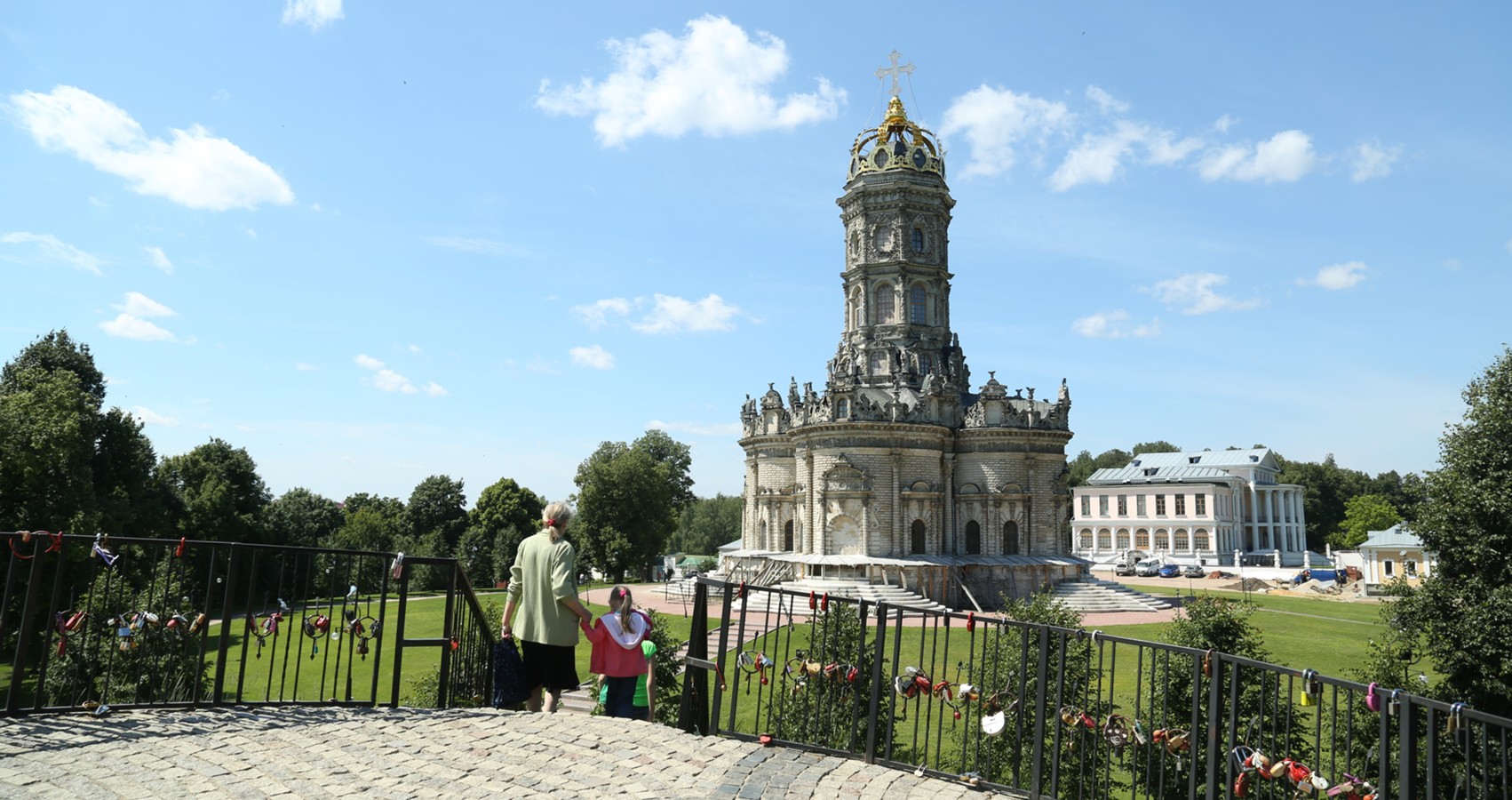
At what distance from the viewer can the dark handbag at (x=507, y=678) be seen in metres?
8.49

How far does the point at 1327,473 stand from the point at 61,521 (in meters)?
100

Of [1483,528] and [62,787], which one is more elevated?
[1483,528]

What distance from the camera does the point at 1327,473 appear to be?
91438mm

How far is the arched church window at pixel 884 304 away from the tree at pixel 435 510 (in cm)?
3803

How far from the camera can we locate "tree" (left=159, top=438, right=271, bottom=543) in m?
42.9

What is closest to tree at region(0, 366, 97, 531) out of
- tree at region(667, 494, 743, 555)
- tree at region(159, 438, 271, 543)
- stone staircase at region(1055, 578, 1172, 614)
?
tree at region(159, 438, 271, 543)

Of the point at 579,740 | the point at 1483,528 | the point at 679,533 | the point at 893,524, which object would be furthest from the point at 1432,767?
the point at 679,533

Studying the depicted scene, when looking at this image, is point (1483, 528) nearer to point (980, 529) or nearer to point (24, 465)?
point (980, 529)

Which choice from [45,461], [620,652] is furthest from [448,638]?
[45,461]

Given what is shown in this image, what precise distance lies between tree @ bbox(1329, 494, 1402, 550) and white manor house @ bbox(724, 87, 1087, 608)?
46964 mm

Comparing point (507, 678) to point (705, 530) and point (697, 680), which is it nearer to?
point (697, 680)

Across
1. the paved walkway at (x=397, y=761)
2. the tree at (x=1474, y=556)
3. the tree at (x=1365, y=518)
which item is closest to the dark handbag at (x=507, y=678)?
the paved walkway at (x=397, y=761)

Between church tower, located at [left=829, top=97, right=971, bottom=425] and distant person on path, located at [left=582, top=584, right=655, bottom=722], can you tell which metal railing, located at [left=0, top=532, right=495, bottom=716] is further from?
church tower, located at [left=829, top=97, right=971, bottom=425]

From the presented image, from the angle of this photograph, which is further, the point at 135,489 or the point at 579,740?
the point at 135,489
